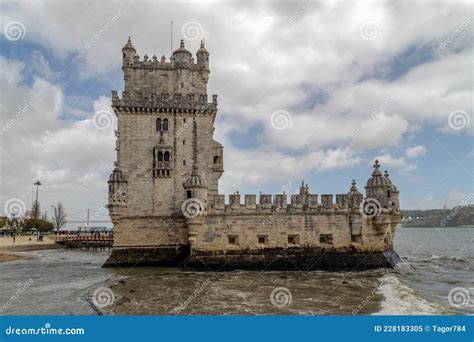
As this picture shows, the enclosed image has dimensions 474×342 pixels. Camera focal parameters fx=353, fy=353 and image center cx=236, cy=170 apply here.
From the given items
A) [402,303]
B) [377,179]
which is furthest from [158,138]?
[402,303]

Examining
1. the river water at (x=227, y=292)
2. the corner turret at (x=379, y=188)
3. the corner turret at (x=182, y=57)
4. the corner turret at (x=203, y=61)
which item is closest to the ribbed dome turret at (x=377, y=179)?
the corner turret at (x=379, y=188)

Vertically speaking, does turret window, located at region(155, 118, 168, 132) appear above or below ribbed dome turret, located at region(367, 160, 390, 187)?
above

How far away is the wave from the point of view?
46.1 ft

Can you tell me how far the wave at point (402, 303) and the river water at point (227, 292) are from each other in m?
0.04

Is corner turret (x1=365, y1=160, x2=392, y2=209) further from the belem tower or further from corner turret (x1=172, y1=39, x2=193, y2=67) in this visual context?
corner turret (x1=172, y1=39, x2=193, y2=67)

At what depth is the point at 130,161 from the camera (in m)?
26.9

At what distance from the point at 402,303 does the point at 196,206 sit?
13.6 m

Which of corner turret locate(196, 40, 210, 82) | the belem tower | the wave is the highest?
corner turret locate(196, 40, 210, 82)

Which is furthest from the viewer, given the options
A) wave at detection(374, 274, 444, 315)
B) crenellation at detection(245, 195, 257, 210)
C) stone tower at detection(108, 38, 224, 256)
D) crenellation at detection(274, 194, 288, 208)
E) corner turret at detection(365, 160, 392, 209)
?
stone tower at detection(108, 38, 224, 256)

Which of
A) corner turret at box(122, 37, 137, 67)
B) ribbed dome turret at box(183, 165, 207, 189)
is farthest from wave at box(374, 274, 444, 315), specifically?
corner turret at box(122, 37, 137, 67)

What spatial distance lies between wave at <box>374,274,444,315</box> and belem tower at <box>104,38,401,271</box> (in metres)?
6.32

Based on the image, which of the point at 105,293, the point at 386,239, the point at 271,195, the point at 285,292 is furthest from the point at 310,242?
the point at 105,293

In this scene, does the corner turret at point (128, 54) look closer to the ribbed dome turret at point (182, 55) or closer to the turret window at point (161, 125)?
the ribbed dome turret at point (182, 55)

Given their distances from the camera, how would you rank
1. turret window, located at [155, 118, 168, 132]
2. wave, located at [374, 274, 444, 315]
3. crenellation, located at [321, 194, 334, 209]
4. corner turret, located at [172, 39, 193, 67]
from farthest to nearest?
corner turret, located at [172, 39, 193, 67], turret window, located at [155, 118, 168, 132], crenellation, located at [321, 194, 334, 209], wave, located at [374, 274, 444, 315]
